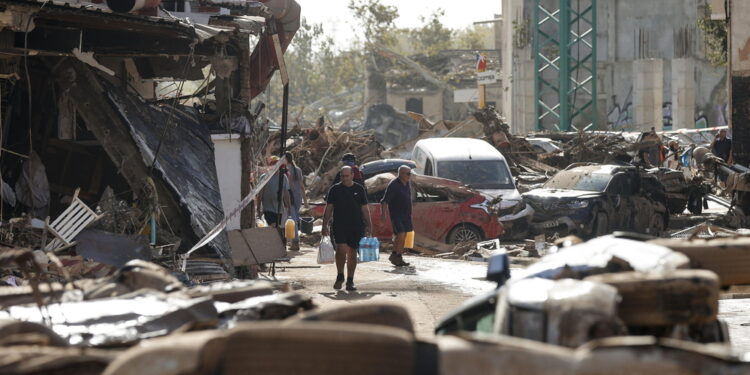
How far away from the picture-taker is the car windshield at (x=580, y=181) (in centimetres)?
2385

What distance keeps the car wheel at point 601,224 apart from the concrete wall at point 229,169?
26.1 feet

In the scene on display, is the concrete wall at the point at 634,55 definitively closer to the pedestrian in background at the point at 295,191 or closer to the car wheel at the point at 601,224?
the car wheel at the point at 601,224

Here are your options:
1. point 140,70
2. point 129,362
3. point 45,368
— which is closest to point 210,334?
point 129,362

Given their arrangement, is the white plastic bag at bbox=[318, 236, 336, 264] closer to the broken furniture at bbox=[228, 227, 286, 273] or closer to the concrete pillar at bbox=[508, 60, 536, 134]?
the broken furniture at bbox=[228, 227, 286, 273]

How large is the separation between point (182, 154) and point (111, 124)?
1.46 metres

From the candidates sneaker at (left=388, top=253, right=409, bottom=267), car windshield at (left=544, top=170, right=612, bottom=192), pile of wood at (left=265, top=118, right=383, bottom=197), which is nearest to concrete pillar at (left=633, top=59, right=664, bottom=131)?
pile of wood at (left=265, top=118, right=383, bottom=197)

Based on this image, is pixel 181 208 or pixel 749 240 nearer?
pixel 749 240

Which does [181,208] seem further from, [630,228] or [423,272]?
[630,228]

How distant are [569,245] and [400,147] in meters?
31.2

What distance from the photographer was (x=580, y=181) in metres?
24.4

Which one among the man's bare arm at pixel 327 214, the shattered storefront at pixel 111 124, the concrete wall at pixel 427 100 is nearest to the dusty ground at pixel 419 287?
the man's bare arm at pixel 327 214

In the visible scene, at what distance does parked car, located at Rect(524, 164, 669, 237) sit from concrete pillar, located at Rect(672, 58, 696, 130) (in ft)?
109

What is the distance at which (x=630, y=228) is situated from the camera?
77.0 feet

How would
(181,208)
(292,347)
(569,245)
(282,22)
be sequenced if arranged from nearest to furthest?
(292,347), (569,245), (181,208), (282,22)
